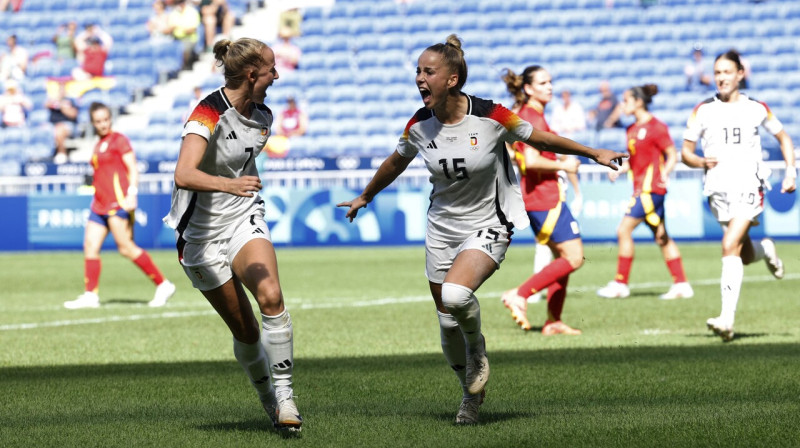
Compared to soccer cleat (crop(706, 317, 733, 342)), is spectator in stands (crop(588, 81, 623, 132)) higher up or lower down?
higher up

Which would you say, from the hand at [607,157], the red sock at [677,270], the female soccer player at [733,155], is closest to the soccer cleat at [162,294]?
the red sock at [677,270]

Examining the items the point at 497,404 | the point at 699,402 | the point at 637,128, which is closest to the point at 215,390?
the point at 497,404

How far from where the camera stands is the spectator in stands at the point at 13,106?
3155 cm

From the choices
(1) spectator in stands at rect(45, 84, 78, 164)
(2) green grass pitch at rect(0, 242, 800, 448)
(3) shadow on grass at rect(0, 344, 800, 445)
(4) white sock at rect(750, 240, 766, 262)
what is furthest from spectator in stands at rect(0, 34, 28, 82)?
(3) shadow on grass at rect(0, 344, 800, 445)

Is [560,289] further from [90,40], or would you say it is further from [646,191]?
[90,40]

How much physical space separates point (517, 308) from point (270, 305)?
467cm

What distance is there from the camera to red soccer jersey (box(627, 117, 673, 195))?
45.9ft

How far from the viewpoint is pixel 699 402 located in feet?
21.4

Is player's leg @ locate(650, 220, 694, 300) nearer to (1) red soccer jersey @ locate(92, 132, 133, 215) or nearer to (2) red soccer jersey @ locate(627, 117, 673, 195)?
(2) red soccer jersey @ locate(627, 117, 673, 195)

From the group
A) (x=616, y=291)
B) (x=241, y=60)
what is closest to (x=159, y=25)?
(x=616, y=291)

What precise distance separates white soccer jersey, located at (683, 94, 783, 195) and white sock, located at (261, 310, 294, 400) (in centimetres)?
493

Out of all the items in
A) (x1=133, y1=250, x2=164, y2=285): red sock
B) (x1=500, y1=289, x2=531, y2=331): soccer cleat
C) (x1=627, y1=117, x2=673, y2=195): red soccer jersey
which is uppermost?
(x1=627, y1=117, x2=673, y2=195): red soccer jersey

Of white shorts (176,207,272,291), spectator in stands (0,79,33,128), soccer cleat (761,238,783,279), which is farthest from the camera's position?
spectator in stands (0,79,33,128)

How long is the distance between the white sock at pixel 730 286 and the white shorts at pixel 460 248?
3690 mm
